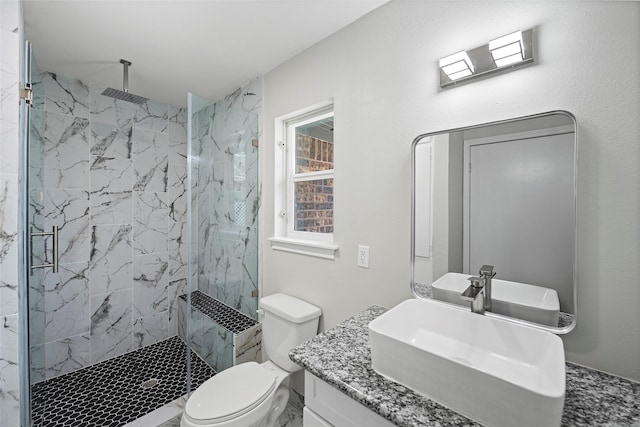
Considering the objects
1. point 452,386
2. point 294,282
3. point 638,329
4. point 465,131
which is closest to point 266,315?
point 294,282

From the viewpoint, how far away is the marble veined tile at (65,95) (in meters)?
2.27

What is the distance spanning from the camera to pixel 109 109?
2.56 metres

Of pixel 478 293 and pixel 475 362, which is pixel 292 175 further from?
pixel 475 362

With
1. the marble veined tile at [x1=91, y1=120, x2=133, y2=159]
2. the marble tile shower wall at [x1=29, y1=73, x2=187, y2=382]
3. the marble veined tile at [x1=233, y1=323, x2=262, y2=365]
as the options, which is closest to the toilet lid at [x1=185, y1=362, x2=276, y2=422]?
the marble veined tile at [x1=233, y1=323, x2=262, y2=365]

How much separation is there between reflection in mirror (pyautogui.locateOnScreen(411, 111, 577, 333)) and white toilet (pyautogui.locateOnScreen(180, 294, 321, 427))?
31.0 inches

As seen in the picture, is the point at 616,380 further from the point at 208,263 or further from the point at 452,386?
the point at 208,263

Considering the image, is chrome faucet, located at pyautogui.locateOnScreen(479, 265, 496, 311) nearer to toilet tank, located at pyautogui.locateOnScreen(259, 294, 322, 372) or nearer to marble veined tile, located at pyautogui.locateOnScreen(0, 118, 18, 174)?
toilet tank, located at pyautogui.locateOnScreen(259, 294, 322, 372)

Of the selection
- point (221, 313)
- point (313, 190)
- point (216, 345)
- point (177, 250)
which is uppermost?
point (313, 190)

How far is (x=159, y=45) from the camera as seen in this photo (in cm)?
185

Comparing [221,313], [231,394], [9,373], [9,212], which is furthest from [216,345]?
[9,212]

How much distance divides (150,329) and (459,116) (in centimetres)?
323

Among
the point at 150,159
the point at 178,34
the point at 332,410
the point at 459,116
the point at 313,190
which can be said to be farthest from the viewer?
the point at 150,159

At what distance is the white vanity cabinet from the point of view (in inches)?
34.7

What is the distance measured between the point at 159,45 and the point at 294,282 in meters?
1.83
